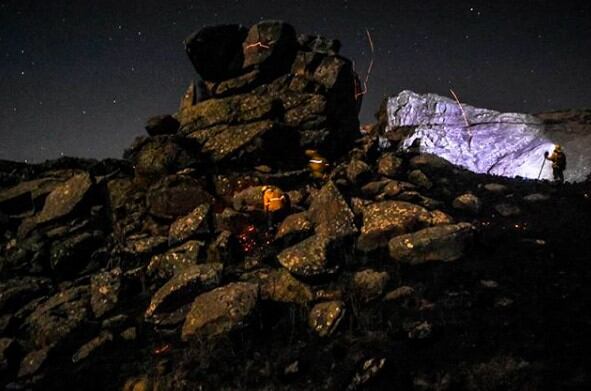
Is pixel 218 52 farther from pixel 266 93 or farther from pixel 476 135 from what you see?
pixel 476 135

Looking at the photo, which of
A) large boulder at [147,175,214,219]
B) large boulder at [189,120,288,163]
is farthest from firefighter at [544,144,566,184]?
large boulder at [147,175,214,219]

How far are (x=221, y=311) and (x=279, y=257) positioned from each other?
8.74 feet

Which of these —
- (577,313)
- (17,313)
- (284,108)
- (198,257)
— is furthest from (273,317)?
(284,108)

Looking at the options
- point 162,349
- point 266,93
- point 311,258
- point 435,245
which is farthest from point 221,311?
point 266,93

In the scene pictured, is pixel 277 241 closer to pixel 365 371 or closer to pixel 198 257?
pixel 198 257

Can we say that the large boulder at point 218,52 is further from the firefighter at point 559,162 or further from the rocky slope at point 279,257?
the firefighter at point 559,162

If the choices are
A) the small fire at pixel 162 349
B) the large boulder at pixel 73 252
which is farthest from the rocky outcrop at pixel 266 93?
the small fire at pixel 162 349

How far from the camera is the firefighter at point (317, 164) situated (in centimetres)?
1625

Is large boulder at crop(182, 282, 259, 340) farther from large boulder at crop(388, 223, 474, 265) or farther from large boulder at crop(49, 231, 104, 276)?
large boulder at crop(49, 231, 104, 276)

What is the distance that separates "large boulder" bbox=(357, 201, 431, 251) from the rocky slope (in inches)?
2.7

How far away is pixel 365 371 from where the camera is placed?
254 inches

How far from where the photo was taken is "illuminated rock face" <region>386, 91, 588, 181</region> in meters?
19.6

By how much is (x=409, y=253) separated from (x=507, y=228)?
461cm

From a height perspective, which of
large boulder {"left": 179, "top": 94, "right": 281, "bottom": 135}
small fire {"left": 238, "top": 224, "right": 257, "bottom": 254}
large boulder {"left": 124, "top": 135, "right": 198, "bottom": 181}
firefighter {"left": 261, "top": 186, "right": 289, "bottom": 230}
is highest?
large boulder {"left": 179, "top": 94, "right": 281, "bottom": 135}
